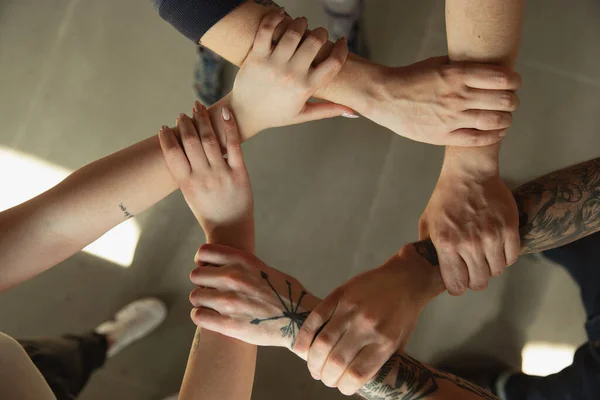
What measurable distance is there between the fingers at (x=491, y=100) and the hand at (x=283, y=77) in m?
0.23

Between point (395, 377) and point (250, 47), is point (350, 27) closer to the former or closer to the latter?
point (250, 47)

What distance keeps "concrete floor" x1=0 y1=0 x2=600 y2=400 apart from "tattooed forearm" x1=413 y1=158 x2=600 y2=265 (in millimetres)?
380

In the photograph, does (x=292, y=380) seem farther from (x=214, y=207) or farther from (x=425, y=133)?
(x=425, y=133)

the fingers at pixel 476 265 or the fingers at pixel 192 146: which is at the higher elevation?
the fingers at pixel 192 146

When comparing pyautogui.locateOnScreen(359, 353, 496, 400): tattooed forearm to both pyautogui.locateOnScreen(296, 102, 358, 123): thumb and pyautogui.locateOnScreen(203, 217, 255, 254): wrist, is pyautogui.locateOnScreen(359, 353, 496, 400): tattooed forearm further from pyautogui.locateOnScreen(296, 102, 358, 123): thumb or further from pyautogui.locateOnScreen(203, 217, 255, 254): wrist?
pyautogui.locateOnScreen(296, 102, 358, 123): thumb

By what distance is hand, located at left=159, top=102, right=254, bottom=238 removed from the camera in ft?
2.69

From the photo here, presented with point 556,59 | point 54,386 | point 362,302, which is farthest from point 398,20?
point 54,386

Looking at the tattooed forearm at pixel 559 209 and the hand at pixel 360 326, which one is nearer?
the hand at pixel 360 326

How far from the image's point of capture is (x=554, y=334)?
1.16 meters

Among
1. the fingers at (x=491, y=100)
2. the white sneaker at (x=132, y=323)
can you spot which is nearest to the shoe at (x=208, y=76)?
the white sneaker at (x=132, y=323)

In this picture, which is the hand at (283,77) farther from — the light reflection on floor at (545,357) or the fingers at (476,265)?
the light reflection on floor at (545,357)

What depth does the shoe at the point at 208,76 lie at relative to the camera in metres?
1.18

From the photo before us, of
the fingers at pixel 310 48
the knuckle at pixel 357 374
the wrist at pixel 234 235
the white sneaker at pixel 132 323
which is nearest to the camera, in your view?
the knuckle at pixel 357 374

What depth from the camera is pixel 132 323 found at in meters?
1.13
